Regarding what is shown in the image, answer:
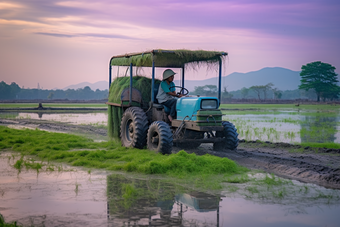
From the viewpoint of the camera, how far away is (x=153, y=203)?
5891mm

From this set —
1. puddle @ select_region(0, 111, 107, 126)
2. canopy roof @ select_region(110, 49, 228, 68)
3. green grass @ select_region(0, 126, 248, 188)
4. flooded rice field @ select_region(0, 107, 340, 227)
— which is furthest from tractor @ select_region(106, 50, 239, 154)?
puddle @ select_region(0, 111, 107, 126)

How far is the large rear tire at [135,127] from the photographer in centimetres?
1074

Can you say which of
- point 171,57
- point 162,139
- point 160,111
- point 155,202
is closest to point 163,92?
point 160,111

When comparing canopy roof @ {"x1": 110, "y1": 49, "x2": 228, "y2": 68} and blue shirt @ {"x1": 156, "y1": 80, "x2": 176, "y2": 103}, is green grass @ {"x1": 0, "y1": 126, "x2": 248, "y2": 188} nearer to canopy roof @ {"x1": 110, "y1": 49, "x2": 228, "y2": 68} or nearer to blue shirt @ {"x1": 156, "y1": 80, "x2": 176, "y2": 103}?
blue shirt @ {"x1": 156, "y1": 80, "x2": 176, "y2": 103}

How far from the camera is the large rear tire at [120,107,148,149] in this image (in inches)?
423

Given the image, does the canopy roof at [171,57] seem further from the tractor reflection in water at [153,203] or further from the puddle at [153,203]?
the tractor reflection in water at [153,203]

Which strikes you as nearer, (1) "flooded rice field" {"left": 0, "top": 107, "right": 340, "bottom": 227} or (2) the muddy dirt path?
(1) "flooded rice field" {"left": 0, "top": 107, "right": 340, "bottom": 227}

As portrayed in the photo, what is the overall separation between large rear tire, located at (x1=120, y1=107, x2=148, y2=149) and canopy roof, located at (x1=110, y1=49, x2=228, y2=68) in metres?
1.42

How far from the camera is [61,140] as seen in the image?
12.9m

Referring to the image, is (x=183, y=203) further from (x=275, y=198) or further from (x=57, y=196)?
(x=57, y=196)

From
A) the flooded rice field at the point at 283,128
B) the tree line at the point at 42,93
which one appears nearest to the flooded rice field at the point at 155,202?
the flooded rice field at the point at 283,128

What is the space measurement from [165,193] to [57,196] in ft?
5.79

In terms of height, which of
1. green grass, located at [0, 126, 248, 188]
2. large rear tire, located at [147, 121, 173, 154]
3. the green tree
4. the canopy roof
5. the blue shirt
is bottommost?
green grass, located at [0, 126, 248, 188]

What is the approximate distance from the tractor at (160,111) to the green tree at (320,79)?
79.3 metres
